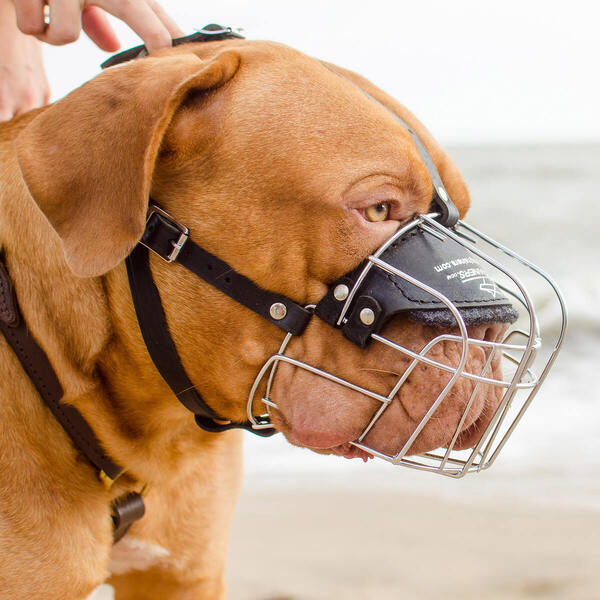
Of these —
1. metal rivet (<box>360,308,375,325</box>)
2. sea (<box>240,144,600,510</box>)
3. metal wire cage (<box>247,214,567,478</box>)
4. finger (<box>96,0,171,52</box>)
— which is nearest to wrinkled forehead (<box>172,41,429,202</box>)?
metal wire cage (<box>247,214,567,478</box>)

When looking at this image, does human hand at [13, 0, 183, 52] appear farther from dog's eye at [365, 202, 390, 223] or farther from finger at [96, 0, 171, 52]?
dog's eye at [365, 202, 390, 223]

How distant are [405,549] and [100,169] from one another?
92.1 inches

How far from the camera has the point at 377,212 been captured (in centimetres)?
185

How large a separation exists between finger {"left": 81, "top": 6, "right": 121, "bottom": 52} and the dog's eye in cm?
127

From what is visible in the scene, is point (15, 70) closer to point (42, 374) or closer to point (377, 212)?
point (42, 374)

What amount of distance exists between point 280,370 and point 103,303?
1.54ft

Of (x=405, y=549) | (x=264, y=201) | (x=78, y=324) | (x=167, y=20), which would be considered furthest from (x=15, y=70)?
(x=405, y=549)

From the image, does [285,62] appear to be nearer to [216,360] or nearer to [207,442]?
[216,360]

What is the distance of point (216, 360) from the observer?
6.48 ft

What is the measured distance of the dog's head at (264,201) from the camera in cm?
173

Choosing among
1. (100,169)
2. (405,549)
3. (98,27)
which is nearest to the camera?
(100,169)

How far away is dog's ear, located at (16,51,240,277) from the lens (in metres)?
1.71

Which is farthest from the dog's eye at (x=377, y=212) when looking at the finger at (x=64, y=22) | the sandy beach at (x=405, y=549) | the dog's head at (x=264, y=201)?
the sandy beach at (x=405, y=549)

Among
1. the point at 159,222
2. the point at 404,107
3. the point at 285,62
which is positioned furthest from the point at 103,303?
the point at 404,107
